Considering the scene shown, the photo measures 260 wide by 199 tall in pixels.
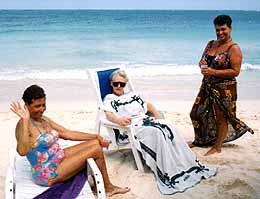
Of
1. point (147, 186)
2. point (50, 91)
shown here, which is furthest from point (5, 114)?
point (147, 186)

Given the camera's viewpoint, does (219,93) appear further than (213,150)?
No

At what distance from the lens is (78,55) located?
48.9ft

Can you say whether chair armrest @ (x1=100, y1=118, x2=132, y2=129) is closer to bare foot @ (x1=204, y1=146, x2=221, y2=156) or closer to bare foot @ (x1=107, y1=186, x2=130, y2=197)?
bare foot @ (x1=107, y1=186, x2=130, y2=197)

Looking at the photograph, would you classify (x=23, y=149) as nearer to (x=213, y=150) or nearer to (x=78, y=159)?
(x=78, y=159)

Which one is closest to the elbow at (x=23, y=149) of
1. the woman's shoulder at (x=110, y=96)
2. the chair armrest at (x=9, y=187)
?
the chair armrest at (x=9, y=187)

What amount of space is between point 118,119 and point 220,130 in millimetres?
1253

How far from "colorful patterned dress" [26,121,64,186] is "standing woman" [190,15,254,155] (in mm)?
2031

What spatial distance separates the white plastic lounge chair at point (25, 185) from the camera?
301 cm

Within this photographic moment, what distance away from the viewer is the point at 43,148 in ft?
10.4

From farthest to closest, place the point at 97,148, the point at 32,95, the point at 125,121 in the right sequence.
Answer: the point at 125,121 → the point at 97,148 → the point at 32,95

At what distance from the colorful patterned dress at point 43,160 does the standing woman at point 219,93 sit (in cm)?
203

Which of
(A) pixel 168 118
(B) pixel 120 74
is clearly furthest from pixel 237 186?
(A) pixel 168 118

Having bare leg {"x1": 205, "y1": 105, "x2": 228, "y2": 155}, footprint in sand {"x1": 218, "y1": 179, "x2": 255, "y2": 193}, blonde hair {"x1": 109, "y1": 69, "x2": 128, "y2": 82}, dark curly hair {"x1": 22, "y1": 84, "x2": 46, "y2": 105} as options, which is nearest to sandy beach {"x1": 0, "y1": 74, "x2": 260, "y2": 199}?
footprint in sand {"x1": 218, "y1": 179, "x2": 255, "y2": 193}

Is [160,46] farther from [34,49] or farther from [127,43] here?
[34,49]
